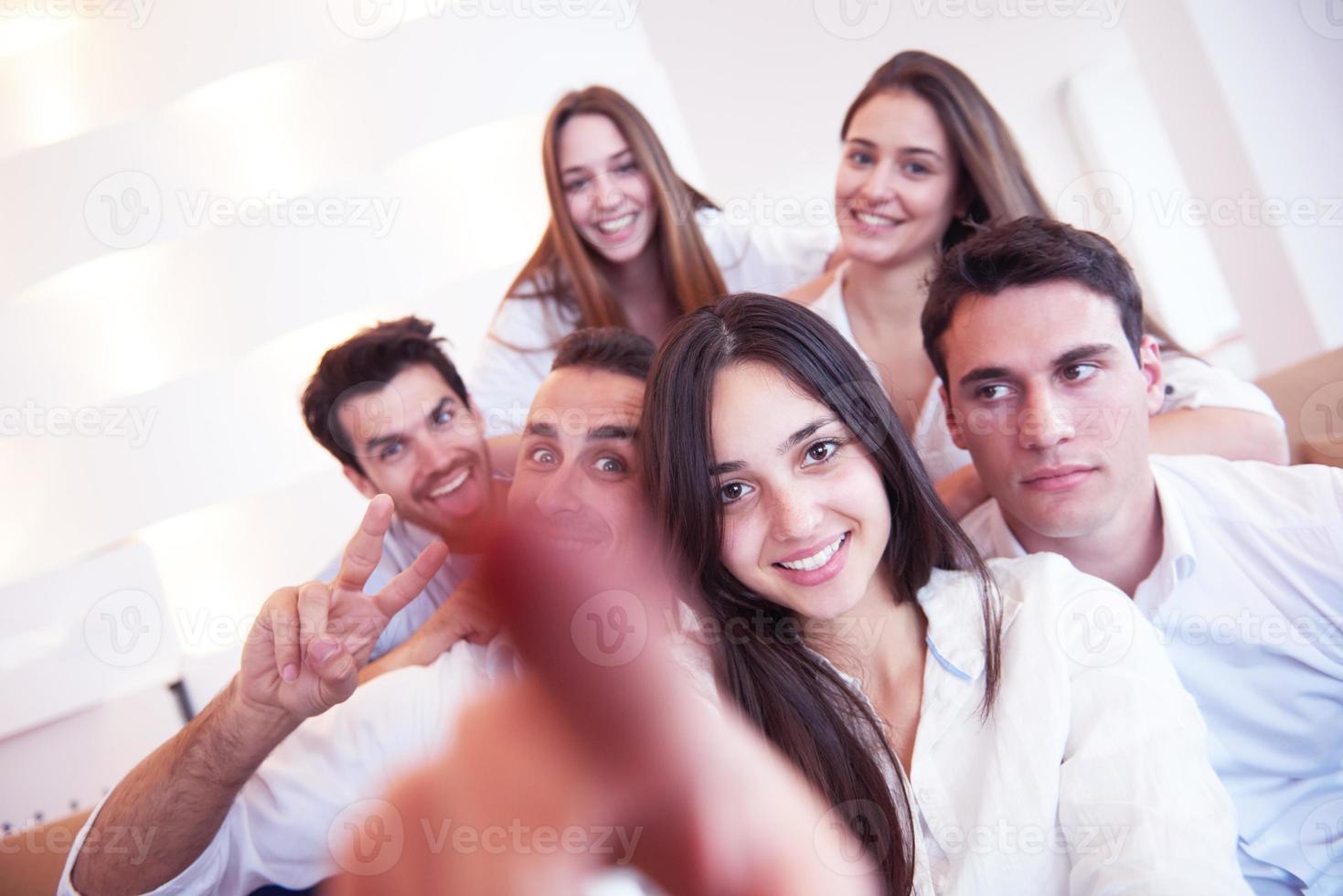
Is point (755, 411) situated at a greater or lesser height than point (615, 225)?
lesser

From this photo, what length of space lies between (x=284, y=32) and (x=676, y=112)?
1377 mm

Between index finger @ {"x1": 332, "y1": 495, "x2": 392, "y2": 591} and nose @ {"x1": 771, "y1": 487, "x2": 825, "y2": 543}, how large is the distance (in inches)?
19.9

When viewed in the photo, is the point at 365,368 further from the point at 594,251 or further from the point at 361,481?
the point at 594,251

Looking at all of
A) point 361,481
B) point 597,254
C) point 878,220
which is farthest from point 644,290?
point 361,481

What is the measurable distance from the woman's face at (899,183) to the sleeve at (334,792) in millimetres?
1279

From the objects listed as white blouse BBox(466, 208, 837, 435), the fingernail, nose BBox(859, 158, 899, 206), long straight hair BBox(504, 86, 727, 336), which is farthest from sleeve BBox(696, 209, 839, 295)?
the fingernail

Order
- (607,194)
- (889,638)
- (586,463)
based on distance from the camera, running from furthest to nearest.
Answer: (607,194) < (586,463) < (889,638)

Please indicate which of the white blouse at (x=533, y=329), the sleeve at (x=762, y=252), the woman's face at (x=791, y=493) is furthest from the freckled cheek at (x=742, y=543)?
the sleeve at (x=762, y=252)

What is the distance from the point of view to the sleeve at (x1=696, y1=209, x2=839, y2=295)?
251 centimetres

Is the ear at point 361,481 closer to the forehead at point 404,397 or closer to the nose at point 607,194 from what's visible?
the forehead at point 404,397

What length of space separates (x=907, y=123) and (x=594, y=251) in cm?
80

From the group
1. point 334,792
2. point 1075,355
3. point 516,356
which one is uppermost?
point 516,356

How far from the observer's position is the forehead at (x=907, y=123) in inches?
81.7

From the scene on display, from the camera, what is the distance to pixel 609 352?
1.71 meters
